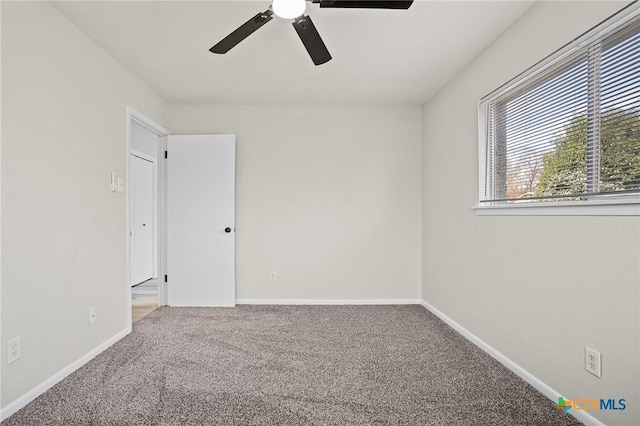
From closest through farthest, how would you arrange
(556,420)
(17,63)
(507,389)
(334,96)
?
(556,420) → (17,63) → (507,389) → (334,96)

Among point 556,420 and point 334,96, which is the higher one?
point 334,96

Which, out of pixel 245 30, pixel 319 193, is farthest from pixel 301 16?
pixel 319 193

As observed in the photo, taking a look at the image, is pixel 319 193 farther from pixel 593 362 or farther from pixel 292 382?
pixel 593 362

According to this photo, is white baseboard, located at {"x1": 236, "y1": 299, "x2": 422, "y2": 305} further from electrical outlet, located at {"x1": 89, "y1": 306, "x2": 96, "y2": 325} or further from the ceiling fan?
the ceiling fan

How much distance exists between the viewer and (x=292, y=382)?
2.09 m

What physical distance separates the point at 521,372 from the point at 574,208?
3.69 feet

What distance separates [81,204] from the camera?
2340 millimetres

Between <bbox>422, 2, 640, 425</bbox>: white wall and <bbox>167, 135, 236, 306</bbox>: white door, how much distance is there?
235cm

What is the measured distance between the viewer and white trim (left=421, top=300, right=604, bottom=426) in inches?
65.7

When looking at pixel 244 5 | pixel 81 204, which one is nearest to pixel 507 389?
pixel 244 5

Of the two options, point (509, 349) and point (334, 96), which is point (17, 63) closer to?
point (334, 96)

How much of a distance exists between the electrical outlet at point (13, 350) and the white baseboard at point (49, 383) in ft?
0.75

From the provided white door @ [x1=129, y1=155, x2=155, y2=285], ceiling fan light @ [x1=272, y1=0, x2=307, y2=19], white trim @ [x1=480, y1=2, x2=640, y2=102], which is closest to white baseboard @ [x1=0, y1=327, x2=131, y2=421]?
ceiling fan light @ [x1=272, y1=0, x2=307, y2=19]

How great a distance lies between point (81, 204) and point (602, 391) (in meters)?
3.25
